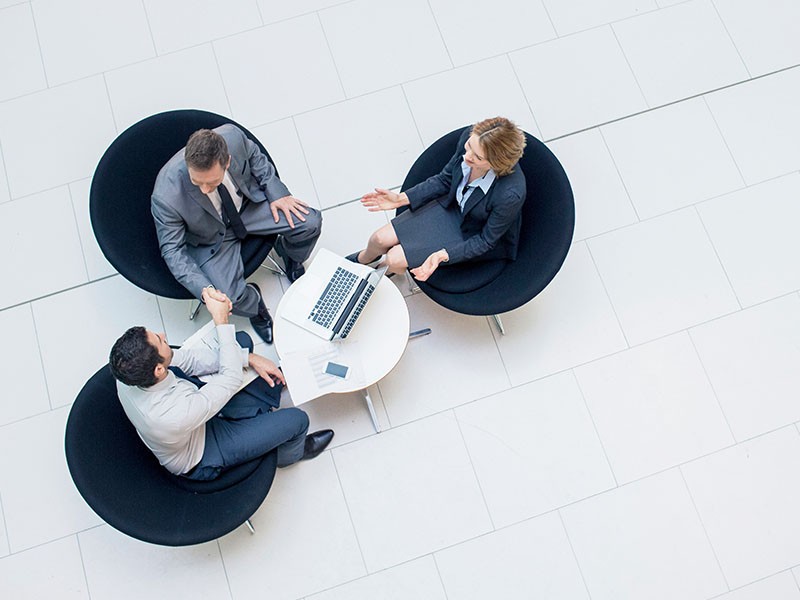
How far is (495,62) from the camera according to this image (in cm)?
379

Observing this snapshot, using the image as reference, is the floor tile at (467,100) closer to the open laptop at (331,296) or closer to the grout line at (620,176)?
the grout line at (620,176)

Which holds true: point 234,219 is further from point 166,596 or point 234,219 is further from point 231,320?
point 166,596

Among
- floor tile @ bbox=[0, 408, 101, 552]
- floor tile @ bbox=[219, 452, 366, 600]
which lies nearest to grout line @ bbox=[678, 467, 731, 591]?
floor tile @ bbox=[219, 452, 366, 600]

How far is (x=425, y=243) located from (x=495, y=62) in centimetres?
126

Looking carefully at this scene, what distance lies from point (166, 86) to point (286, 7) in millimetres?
748

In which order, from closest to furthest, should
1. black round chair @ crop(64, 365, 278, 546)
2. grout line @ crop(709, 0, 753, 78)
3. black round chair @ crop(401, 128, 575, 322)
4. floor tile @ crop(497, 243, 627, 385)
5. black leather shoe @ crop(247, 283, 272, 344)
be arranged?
black round chair @ crop(64, 365, 278, 546) → black round chair @ crop(401, 128, 575, 322) → black leather shoe @ crop(247, 283, 272, 344) → floor tile @ crop(497, 243, 627, 385) → grout line @ crop(709, 0, 753, 78)

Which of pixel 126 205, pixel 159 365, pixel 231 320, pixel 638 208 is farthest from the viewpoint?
pixel 638 208

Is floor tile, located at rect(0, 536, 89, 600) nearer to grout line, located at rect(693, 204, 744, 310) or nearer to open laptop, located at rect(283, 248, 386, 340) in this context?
open laptop, located at rect(283, 248, 386, 340)

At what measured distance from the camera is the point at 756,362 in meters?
3.43

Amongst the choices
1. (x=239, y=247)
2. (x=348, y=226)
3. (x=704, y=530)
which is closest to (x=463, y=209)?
(x=348, y=226)

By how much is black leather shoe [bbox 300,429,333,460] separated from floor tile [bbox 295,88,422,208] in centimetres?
110

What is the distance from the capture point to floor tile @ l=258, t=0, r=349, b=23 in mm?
3783

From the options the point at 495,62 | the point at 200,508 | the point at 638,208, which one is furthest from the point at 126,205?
the point at 638,208

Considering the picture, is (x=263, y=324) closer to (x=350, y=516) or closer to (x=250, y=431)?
(x=250, y=431)
